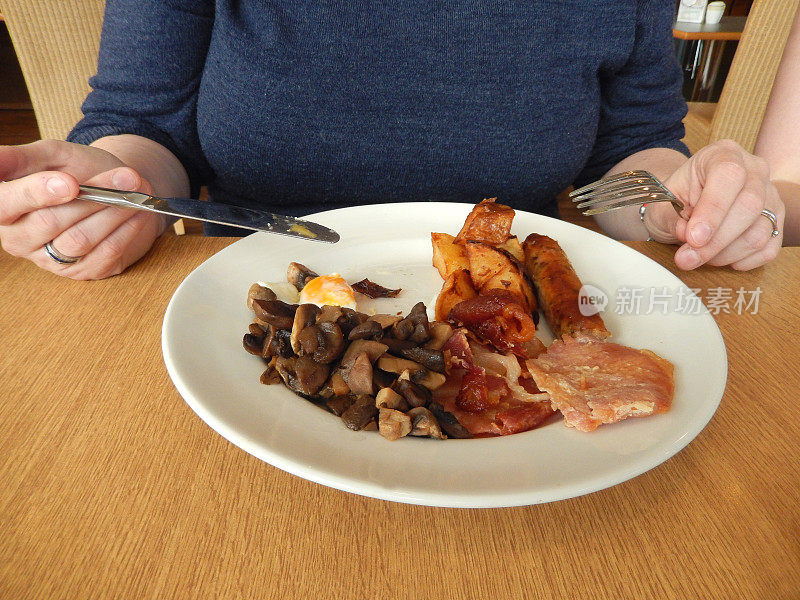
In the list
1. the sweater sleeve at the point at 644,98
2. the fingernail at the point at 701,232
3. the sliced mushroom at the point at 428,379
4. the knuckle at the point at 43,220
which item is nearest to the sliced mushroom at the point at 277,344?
the sliced mushroom at the point at 428,379

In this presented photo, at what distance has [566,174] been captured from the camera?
1.54m

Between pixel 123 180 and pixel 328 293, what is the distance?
447 millimetres

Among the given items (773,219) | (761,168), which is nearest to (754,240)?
(773,219)

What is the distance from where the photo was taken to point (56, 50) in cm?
211

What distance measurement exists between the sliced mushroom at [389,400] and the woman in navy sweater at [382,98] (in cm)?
70

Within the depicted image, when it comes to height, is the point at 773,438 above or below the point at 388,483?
below

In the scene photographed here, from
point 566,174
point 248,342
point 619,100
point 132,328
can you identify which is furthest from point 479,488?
point 619,100

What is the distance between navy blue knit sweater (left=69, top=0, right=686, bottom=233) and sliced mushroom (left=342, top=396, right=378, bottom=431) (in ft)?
2.74

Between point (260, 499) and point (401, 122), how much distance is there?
1.00 m

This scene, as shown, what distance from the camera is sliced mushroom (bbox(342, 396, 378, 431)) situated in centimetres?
75

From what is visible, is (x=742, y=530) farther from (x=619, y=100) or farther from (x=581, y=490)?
(x=619, y=100)

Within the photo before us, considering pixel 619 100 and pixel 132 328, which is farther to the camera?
pixel 619 100

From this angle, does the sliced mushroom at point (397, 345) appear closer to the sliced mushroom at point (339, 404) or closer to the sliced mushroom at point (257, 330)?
the sliced mushroom at point (339, 404)

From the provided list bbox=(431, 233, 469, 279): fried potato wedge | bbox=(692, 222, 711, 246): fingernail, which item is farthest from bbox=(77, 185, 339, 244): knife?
bbox=(692, 222, 711, 246): fingernail
